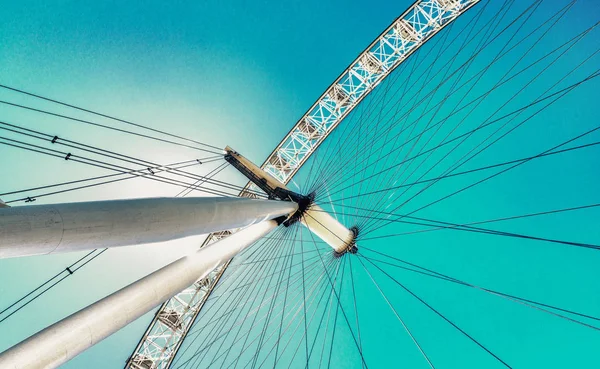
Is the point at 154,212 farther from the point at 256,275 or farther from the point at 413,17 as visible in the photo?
the point at 413,17

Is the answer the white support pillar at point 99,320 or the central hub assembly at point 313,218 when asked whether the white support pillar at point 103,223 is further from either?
the central hub assembly at point 313,218

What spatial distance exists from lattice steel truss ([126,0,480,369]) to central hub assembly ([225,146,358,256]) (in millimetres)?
3499

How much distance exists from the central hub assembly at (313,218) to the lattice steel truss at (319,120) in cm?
350

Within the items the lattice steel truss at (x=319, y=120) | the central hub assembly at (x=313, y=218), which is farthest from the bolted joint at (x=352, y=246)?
the lattice steel truss at (x=319, y=120)

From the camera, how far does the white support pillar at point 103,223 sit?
378 cm

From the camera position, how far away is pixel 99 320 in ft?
18.5

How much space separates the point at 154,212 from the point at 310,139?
15.0 metres

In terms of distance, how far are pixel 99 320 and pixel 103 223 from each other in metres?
2.30

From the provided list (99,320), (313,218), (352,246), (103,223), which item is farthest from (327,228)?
(103,223)

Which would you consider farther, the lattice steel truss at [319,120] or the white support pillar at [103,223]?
the lattice steel truss at [319,120]

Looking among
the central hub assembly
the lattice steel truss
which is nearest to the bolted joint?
the central hub assembly

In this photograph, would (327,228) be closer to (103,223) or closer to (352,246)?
(352,246)

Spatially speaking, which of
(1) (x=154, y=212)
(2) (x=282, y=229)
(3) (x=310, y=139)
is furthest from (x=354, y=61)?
(1) (x=154, y=212)

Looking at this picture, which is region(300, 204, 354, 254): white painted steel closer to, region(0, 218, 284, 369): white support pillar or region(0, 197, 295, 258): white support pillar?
region(0, 218, 284, 369): white support pillar
